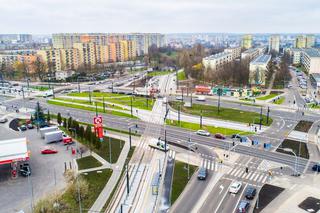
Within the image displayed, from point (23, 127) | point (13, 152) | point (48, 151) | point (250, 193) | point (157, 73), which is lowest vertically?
point (250, 193)

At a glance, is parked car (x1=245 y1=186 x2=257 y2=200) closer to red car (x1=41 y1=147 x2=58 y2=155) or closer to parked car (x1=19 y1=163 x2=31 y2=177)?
parked car (x1=19 y1=163 x2=31 y2=177)

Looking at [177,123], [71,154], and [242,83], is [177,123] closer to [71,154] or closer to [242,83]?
[71,154]

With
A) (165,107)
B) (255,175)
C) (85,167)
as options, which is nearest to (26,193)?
(85,167)

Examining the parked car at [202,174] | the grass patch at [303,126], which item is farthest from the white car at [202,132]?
the grass patch at [303,126]

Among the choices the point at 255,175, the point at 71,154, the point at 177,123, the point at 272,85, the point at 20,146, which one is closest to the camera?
the point at 255,175

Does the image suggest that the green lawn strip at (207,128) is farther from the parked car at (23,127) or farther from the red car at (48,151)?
the parked car at (23,127)

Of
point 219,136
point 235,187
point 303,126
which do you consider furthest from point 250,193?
point 303,126

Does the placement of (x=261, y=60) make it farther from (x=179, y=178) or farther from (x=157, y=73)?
(x=179, y=178)

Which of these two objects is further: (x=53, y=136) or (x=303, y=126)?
(x=303, y=126)
